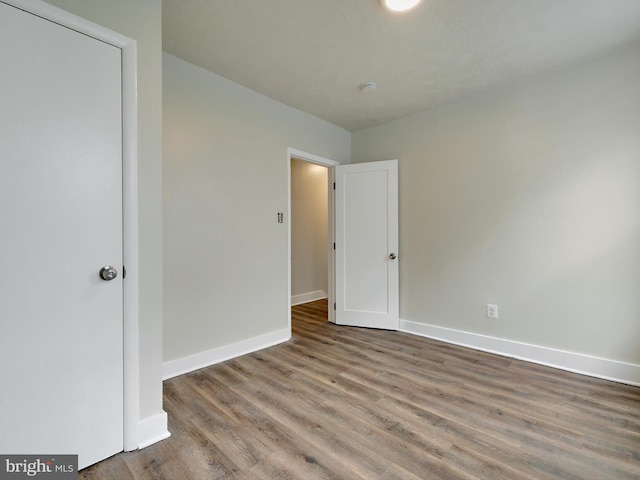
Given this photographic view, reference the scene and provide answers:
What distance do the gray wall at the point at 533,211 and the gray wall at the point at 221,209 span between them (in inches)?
60.6

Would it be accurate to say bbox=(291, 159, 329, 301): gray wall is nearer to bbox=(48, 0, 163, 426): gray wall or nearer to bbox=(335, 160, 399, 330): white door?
bbox=(335, 160, 399, 330): white door

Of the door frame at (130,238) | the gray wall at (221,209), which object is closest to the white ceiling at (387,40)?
the gray wall at (221,209)

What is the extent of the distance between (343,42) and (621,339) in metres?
3.13

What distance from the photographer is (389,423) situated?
5.98ft

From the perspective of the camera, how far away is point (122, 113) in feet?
5.07

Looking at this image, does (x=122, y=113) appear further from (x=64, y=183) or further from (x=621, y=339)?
(x=621, y=339)

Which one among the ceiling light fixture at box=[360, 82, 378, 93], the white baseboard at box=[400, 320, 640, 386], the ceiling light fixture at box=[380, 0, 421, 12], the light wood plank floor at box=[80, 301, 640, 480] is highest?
the ceiling light fixture at box=[360, 82, 378, 93]

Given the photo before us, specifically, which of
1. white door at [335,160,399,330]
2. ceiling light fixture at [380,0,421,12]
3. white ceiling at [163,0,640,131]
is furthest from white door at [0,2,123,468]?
white door at [335,160,399,330]

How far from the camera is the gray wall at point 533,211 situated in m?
2.34

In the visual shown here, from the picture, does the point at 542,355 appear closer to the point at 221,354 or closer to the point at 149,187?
the point at 221,354

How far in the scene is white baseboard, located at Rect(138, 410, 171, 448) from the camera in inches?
63.5

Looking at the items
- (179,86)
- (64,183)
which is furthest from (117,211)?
(179,86)

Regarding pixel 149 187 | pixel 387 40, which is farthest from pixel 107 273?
pixel 387 40

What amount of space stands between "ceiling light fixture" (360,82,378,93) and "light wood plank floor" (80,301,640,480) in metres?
2.55
